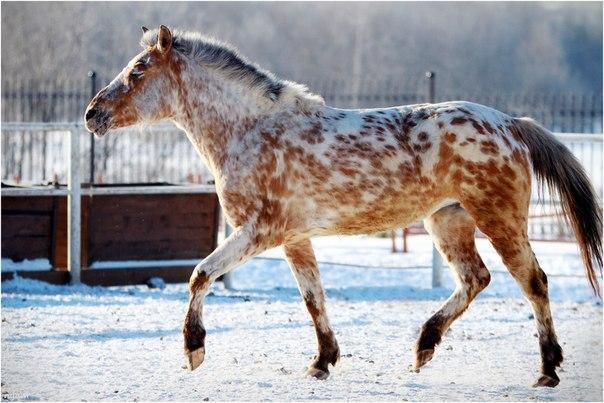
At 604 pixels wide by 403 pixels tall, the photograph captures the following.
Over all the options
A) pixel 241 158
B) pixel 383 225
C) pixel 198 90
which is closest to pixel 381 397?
pixel 383 225

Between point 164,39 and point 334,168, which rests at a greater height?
point 164,39

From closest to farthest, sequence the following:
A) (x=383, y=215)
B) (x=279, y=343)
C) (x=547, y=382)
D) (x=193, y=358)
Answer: (x=193, y=358) < (x=547, y=382) < (x=383, y=215) < (x=279, y=343)

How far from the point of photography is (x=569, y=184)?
6.56 meters

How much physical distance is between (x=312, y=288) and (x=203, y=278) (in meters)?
0.83

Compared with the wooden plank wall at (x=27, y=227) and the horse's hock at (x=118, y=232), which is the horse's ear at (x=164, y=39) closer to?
the horse's hock at (x=118, y=232)

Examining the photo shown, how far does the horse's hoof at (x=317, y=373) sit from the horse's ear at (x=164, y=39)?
2104 millimetres

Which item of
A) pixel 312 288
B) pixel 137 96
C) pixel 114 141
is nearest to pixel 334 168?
pixel 312 288

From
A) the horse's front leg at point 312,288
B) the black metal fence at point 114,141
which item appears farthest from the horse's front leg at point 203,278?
the black metal fence at point 114,141

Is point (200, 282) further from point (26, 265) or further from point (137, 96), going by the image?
point (26, 265)

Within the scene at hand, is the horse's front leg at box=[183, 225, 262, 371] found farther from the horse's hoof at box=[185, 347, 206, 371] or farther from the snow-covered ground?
the snow-covered ground

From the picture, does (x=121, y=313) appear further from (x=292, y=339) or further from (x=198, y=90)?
(x=198, y=90)

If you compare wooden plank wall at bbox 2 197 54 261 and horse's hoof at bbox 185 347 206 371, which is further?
wooden plank wall at bbox 2 197 54 261

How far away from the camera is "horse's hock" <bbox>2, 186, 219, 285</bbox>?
33.2 feet

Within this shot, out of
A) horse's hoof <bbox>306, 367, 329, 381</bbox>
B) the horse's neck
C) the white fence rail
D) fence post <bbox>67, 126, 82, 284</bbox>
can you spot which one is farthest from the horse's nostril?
fence post <bbox>67, 126, 82, 284</bbox>
